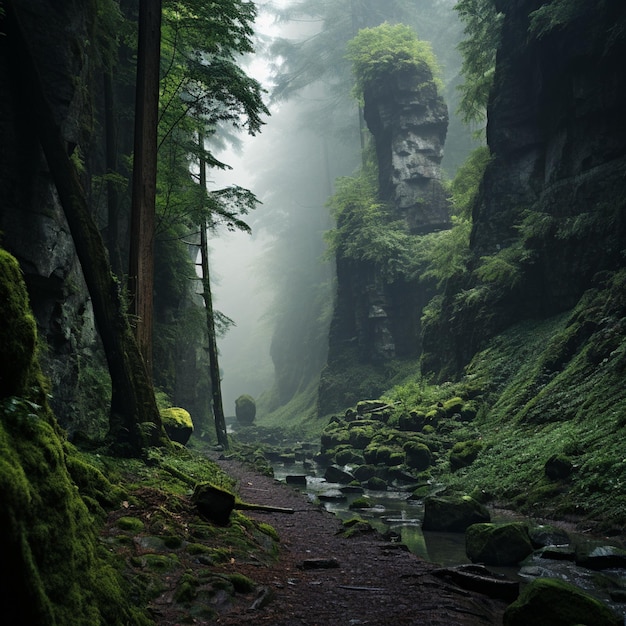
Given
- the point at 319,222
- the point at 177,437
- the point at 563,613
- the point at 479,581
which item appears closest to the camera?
the point at 563,613

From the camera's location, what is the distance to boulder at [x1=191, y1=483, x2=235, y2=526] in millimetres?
6491

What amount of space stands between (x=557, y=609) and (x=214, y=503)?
4133 millimetres

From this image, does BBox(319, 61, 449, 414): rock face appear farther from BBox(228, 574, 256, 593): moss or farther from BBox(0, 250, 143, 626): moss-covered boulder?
BBox(0, 250, 143, 626): moss-covered boulder

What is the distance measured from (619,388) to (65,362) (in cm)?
1142

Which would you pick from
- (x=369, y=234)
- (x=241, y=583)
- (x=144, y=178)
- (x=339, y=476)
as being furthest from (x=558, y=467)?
(x=369, y=234)

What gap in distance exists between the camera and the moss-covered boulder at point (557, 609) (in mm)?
3943

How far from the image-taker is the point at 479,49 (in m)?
23.4

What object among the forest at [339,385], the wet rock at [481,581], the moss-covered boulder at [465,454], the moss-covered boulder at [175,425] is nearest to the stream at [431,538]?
the forest at [339,385]

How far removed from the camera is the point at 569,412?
11.0 meters

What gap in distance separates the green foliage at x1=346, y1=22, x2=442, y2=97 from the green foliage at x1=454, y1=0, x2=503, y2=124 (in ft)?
39.0

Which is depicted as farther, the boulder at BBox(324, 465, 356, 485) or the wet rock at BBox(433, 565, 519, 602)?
the boulder at BBox(324, 465, 356, 485)

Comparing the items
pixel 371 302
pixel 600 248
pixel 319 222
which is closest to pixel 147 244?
pixel 600 248

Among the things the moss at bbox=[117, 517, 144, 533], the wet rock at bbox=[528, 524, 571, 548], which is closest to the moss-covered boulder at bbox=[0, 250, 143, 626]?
the moss at bbox=[117, 517, 144, 533]

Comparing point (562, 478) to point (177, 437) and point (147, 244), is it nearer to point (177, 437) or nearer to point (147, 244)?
point (147, 244)
